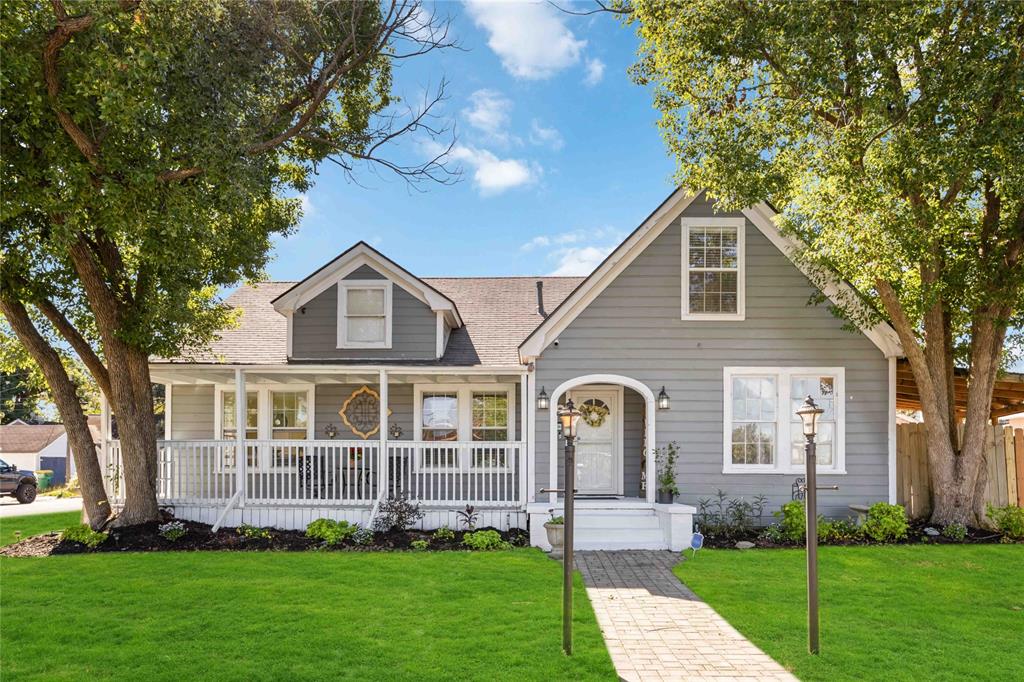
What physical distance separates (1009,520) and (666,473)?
5673 millimetres

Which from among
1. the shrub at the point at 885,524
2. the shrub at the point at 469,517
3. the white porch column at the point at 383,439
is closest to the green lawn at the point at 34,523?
the white porch column at the point at 383,439

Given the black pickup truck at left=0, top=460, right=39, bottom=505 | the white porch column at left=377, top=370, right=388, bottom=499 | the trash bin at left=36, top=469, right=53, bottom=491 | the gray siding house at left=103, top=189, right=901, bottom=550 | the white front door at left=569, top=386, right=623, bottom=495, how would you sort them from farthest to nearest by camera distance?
the trash bin at left=36, top=469, right=53, bottom=491 < the black pickup truck at left=0, top=460, right=39, bottom=505 < the white front door at left=569, top=386, right=623, bottom=495 < the white porch column at left=377, top=370, right=388, bottom=499 < the gray siding house at left=103, top=189, right=901, bottom=550

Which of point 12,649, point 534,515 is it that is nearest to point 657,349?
point 534,515

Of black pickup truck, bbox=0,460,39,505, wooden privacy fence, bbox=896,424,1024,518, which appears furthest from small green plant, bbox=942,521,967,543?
black pickup truck, bbox=0,460,39,505

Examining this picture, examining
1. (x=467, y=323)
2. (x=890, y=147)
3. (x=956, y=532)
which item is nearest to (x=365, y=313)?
(x=467, y=323)

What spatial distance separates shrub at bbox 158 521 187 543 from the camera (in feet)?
31.7

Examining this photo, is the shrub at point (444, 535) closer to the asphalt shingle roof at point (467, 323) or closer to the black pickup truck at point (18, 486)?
the asphalt shingle roof at point (467, 323)

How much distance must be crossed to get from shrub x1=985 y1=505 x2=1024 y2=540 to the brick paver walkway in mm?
6159

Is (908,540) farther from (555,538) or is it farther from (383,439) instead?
(383,439)

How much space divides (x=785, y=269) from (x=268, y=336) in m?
10.7

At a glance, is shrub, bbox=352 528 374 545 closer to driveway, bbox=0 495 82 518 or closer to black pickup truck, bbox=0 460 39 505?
driveway, bbox=0 495 82 518

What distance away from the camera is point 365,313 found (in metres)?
12.1

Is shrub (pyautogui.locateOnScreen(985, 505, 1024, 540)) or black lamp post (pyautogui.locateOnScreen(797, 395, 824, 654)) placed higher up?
black lamp post (pyautogui.locateOnScreen(797, 395, 824, 654))

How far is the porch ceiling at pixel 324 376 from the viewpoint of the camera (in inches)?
431
